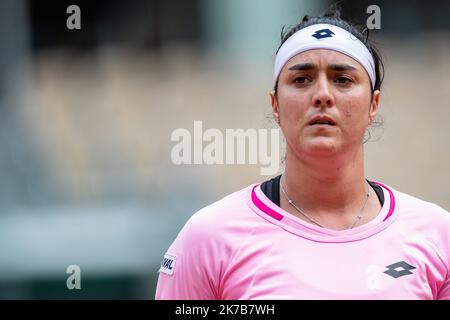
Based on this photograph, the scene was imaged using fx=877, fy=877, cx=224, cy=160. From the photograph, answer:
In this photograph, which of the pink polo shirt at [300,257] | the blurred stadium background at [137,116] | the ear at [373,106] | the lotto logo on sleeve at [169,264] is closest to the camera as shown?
the pink polo shirt at [300,257]

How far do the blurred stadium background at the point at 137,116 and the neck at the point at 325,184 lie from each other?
2.60 meters

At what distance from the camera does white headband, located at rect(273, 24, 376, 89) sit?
2500 millimetres

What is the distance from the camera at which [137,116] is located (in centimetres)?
569

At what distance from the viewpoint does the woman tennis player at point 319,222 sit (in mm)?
2326

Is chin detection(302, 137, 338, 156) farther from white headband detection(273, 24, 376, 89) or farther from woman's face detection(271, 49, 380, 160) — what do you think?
white headband detection(273, 24, 376, 89)

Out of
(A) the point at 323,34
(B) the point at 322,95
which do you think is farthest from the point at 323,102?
(A) the point at 323,34

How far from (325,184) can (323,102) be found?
0.25 m

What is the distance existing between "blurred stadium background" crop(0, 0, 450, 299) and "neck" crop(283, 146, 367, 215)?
2598mm

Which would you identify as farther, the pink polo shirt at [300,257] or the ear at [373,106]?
the ear at [373,106]

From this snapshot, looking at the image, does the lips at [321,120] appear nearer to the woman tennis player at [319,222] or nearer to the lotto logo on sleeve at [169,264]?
the woman tennis player at [319,222]

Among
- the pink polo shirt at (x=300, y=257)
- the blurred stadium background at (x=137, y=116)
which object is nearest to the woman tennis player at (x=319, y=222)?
the pink polo shirt at (x=300, y=257)

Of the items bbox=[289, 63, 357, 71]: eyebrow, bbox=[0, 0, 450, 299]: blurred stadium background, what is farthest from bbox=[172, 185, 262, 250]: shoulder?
bbox=[0, 0, 450, 299]: blurred stadium background

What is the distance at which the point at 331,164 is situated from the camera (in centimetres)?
247

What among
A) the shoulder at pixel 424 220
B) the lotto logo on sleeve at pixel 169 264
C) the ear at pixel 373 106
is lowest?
the lotto logo on sleeve at pixel 169 264
